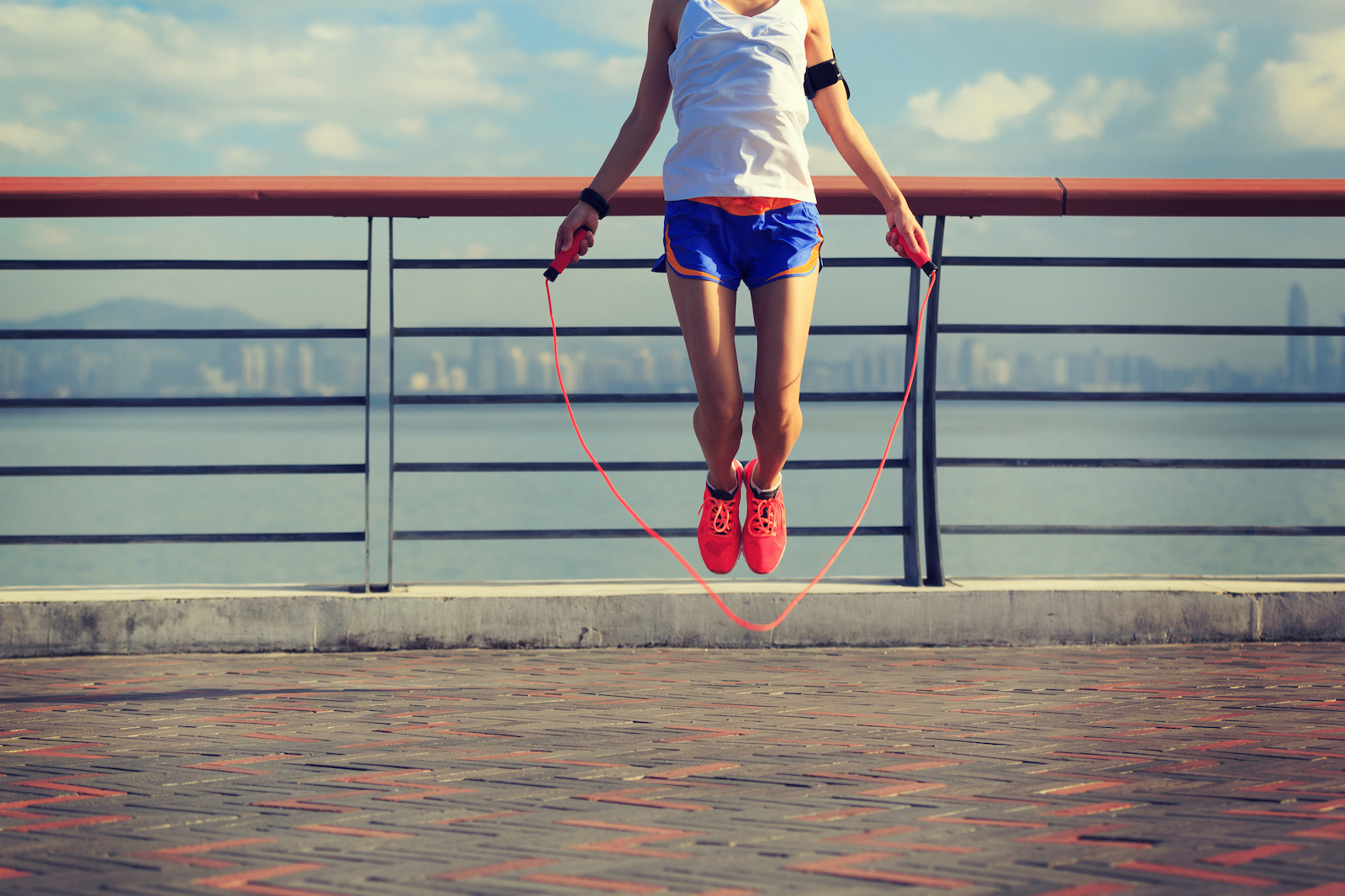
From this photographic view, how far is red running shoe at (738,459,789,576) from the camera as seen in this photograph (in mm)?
3148

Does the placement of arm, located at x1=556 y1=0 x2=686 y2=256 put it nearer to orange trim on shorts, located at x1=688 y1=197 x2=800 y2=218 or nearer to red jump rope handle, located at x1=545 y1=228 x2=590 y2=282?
red jump rope handle, located at x1=545 y1=228 x2=590 y2=282

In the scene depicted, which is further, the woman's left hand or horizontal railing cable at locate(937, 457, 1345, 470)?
horizontal railing cable at locate(937, 457, 1345, 470)

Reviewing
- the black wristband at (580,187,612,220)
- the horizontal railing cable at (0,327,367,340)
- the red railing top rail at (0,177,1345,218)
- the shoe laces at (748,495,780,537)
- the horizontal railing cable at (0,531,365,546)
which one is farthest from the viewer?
the horizontal railing cable at (0,327,367,340)

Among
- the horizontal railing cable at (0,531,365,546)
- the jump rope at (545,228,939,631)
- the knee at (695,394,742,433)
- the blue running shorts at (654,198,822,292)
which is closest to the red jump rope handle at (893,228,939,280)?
the jump rope at (545,228,939,631)

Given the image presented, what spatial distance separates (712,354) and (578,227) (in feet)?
1.54

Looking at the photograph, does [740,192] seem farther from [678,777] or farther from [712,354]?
[678,777]

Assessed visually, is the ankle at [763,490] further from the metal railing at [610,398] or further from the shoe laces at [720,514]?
the metal railing at [610,398]

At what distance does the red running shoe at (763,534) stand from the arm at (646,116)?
32.2 inches

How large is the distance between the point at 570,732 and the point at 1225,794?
127 centimetres

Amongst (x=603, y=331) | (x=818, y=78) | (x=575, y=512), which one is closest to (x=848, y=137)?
(x=818, y=78)

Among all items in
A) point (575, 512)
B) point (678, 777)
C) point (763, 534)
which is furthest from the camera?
point (575, 512)

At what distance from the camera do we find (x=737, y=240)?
115 inches

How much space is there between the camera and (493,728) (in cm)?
260

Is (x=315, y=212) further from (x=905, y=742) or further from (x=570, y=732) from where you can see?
(x=905, y=742)
